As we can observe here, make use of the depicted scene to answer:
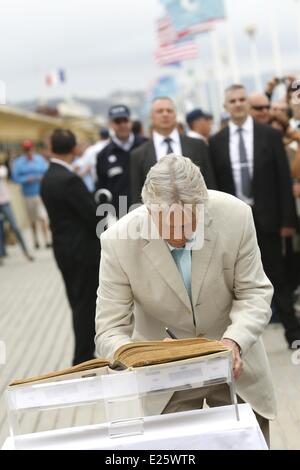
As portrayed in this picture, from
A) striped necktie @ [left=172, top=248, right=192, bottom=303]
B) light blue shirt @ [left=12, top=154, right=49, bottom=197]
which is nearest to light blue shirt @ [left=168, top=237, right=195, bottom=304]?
striped necktie @ [left=172, top=248, right=192, bottom=303]

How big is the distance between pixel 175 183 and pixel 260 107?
606 cm

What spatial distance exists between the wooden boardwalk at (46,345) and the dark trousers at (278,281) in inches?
7.9

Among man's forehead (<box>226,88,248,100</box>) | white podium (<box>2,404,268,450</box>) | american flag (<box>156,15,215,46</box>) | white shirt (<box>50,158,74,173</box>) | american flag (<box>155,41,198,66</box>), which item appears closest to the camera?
white podium (<box>2,404,268,450</box>)

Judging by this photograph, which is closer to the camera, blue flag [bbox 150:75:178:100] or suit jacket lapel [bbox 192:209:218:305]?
suit jacket lapel [bbox 192:209:218:305]

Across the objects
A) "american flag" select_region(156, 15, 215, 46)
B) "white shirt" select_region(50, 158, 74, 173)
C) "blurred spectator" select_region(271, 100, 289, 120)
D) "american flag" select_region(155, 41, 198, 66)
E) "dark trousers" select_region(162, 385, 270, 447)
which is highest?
"american flag" select_region(156, 15, 215, 46)

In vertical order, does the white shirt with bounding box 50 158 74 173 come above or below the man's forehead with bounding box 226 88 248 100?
below

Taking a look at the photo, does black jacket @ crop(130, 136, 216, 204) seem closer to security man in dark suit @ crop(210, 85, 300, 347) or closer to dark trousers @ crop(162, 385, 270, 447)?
security man in dark suit @ crop(210, 85, 300, 347)

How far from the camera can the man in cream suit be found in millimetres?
3475

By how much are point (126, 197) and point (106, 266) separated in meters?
4.98

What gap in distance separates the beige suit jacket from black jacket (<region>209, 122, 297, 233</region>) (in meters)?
4.12

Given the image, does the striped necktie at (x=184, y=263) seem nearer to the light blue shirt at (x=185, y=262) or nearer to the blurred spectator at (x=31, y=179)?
the light blue shirt at (x=185, y=262)

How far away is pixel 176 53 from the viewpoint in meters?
29.9

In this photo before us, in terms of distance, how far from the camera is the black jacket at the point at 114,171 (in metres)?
8.88

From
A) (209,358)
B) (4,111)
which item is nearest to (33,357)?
(209,358)
